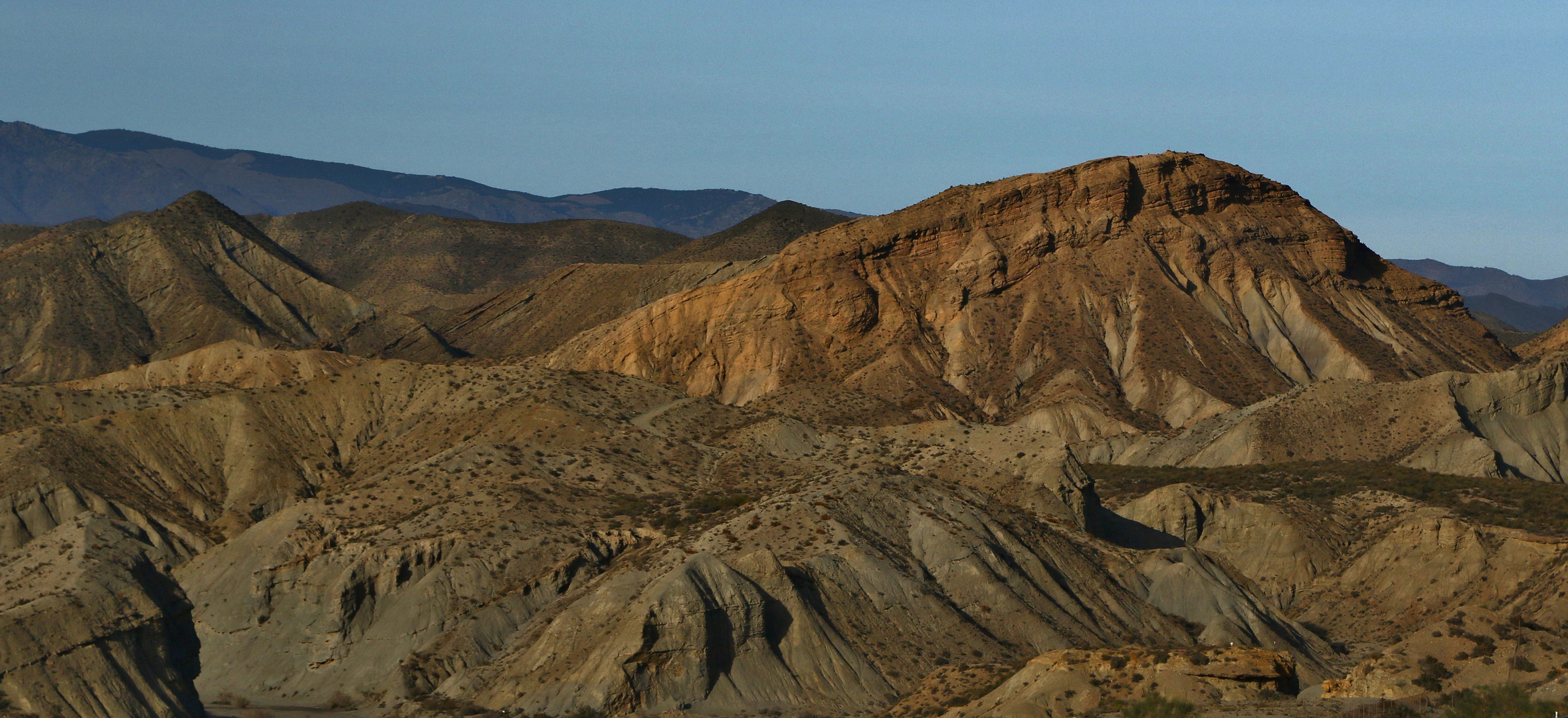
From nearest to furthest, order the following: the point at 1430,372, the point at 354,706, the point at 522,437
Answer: the point at 354,706 < the point at 522,437 < the point at 1430,372

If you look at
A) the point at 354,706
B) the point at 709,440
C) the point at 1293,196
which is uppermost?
the point at 1293,196

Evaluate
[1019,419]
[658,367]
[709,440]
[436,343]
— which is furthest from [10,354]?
[709,440]

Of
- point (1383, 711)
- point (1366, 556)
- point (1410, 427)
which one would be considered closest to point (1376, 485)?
point (1366, 556)

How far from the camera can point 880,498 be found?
63406mm

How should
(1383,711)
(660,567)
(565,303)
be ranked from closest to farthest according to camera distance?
(1383,711) < (660,567) < (565,303)

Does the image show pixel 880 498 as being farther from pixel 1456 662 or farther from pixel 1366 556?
pixel 1456 662

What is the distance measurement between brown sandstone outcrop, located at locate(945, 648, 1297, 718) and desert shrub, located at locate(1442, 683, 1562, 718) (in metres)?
4.62

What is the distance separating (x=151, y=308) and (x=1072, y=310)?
306 ft

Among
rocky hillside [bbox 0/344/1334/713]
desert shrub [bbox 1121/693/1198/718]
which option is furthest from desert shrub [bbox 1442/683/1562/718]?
rocky hillside [bbox 0/344/1334/713]

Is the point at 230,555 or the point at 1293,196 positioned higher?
the point at 1293,196

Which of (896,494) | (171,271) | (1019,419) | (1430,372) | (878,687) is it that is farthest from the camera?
(171,271)

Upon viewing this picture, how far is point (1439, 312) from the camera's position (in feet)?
466

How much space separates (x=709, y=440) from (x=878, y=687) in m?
31.2

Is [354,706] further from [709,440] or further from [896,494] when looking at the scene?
[709,440]
